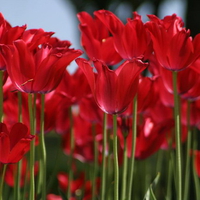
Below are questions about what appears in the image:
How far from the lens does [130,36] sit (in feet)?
3.51

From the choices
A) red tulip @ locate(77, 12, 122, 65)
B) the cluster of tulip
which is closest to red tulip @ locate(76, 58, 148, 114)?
the cluster of tulip

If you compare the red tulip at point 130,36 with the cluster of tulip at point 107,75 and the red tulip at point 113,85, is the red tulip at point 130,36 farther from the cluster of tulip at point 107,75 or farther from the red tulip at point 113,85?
the red tulip at point 113,85

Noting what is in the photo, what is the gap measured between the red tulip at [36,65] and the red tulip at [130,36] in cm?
16

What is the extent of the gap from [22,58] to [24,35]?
88 mm

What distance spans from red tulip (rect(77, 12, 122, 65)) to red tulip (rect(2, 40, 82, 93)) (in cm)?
23

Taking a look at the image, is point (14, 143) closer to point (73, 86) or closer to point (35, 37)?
point (35, 37)

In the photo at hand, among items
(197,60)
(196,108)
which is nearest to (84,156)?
(196,108)

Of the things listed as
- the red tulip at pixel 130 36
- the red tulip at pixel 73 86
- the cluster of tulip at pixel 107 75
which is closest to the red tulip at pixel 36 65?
the cluster of tulip at pixel 107 75

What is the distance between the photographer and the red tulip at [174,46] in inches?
39.9

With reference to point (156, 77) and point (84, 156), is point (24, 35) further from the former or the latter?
point (84, 156)

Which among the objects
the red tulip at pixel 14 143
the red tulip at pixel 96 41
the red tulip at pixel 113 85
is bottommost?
the red tulip at pixel 14 143

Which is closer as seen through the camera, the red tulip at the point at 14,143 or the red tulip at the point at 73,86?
the red tulip at the point at 14,143

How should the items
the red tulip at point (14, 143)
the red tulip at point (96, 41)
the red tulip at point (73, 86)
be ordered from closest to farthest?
the red tulip at point (14, 143) < the red tulip at point (96, 41) < the red tulip at point (73, 86)

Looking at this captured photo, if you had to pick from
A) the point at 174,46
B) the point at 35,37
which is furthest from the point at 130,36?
the point at 35,37
